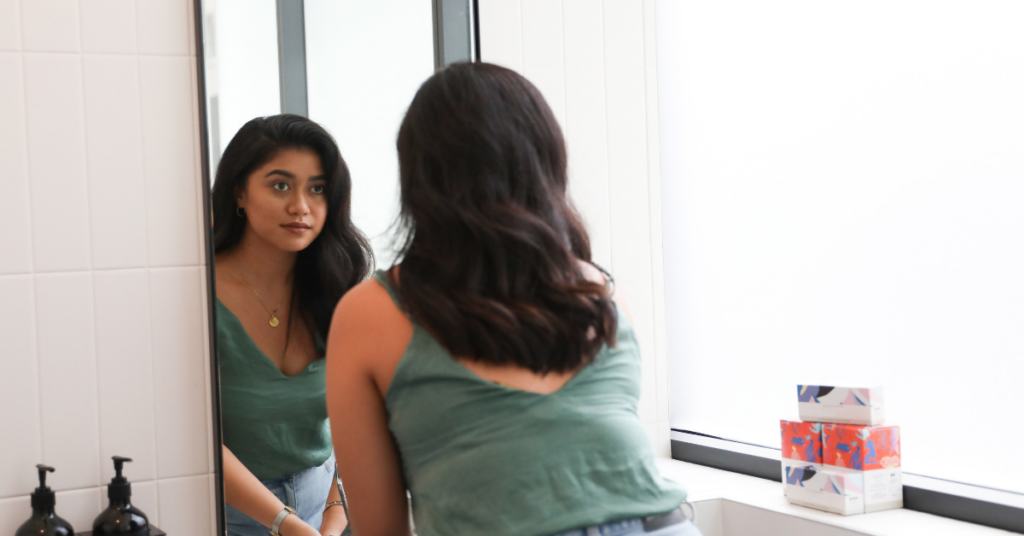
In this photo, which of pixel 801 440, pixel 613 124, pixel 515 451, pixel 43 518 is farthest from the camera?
pixel 613 124

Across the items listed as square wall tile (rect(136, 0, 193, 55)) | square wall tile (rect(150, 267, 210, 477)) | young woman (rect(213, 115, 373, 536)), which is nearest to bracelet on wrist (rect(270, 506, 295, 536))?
young woman (rect(213, 115, 373, 536))

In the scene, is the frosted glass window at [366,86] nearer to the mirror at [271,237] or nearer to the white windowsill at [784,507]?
the mirror at [271,237]

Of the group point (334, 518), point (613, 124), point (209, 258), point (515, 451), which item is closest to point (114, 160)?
point (209, 258)

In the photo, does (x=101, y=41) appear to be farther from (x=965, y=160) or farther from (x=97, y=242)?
(x=965, y=160)

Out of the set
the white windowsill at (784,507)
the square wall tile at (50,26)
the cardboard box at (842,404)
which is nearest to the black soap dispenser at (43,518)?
the square wall tile at (50,26)

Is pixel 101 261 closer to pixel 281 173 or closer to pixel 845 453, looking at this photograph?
pixel 281 173

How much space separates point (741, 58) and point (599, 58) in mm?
262

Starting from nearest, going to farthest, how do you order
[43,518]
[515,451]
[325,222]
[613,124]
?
[515,451]
[43,518]
[325,222]
[613,124]

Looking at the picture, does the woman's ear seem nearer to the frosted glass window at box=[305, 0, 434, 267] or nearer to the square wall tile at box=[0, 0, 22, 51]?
the frosted glass window at box=[305, 0, 434, 267]

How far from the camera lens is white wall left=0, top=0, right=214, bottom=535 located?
1054mm

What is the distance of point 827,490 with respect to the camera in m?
1.24

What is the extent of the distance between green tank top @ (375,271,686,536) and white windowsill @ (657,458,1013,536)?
501mm

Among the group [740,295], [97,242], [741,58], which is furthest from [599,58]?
[97,242]

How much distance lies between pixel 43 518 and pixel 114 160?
429 mm
